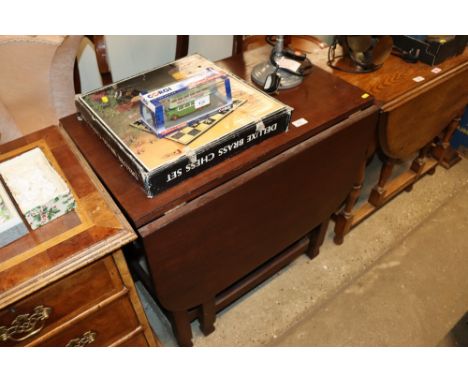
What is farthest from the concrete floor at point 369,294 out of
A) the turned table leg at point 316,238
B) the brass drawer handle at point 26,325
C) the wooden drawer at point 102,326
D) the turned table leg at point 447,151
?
the brass drawer handle at point 26,325

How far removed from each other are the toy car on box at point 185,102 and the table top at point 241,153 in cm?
13

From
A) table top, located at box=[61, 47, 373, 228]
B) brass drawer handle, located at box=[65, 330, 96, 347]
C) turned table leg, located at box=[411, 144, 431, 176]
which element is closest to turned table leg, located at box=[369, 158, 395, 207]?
turned table leg, located at box=[411, 144, 431, 176]

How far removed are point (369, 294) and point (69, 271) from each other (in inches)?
50.6

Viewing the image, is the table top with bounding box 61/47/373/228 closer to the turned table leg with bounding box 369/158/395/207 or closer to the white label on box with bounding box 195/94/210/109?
the white label on box with bounding box 195/94/210/109

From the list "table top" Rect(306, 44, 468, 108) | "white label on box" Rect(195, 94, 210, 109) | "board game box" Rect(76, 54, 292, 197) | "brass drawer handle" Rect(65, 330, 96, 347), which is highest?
"white label on box" Rect(195, 94, 210, 109)

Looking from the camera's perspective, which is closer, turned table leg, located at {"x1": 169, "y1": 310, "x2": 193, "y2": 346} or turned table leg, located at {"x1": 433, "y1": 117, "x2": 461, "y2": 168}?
turned table leg, located at {"x1": 169, "y1": 310, "x2": 193, "y2": 346}

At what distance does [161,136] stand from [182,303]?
51 cm

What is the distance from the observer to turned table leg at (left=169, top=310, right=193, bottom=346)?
4.10 feet

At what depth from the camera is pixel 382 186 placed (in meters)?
1.77

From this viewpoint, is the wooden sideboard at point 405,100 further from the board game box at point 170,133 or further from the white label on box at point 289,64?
the board game box at point 170,133

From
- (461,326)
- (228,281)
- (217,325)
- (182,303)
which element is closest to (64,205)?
(182,303)

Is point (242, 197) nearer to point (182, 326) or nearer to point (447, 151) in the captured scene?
point (182, 326)

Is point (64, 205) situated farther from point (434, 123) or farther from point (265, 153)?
point (434, 123)

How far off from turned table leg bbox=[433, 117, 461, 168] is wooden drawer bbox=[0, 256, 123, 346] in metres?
1.74
